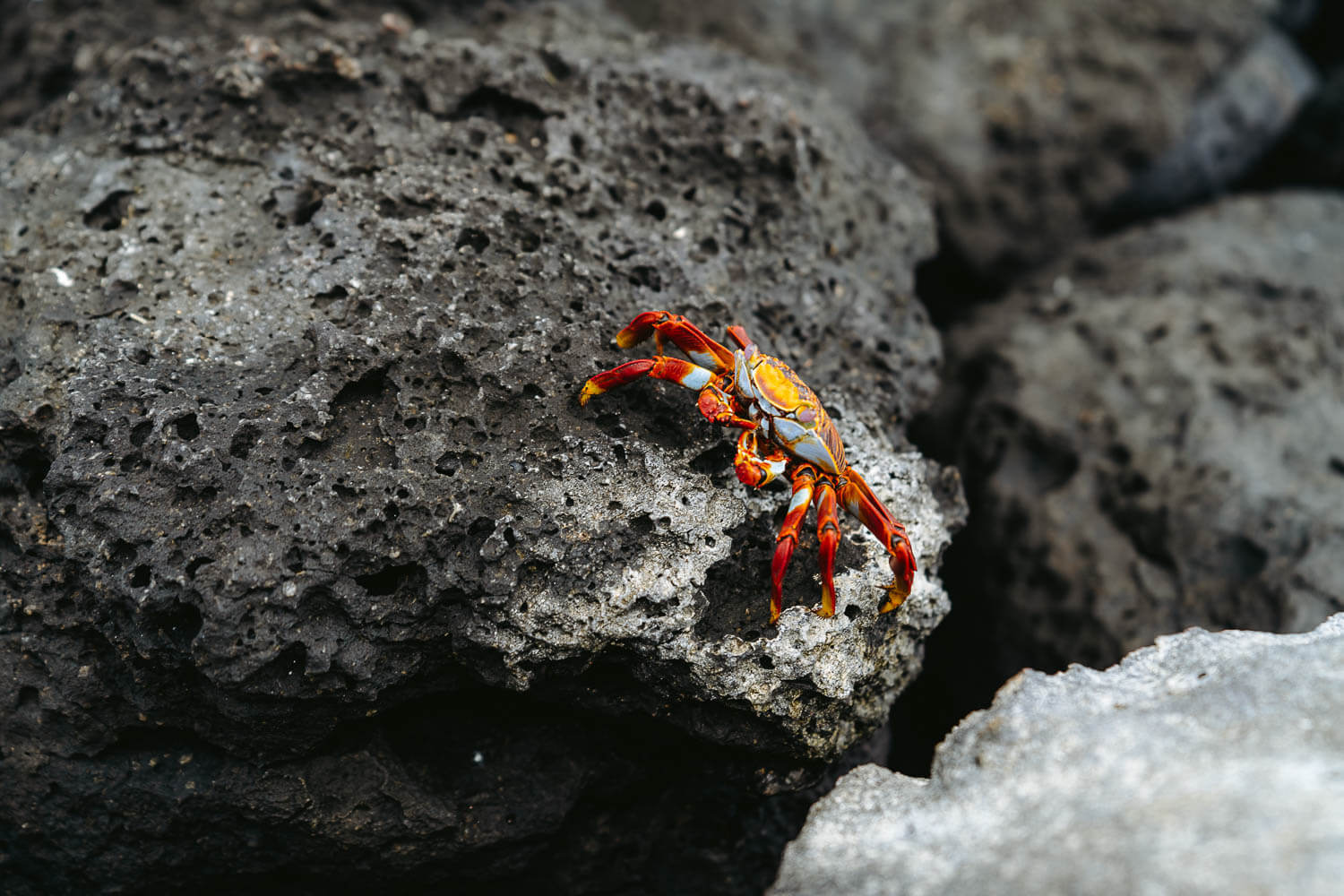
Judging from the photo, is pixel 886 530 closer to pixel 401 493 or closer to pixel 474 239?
pixel 401 493

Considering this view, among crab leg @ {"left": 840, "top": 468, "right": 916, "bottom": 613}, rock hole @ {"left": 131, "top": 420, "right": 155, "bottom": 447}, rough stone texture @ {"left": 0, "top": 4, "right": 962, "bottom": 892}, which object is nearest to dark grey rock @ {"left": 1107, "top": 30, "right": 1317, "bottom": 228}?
rough stone texture @ {"left": 0, "top": 4, "right": 962, "bottom": 892}

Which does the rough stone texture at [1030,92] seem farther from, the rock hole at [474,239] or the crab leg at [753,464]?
the crab leg at [753,464]

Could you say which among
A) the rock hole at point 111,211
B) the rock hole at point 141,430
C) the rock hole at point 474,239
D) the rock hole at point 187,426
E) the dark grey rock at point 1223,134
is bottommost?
the rock hole at point 141,430

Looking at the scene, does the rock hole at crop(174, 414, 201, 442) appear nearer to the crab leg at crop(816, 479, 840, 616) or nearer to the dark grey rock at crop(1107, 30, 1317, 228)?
the crab leg at crop(816, 479, 840, 616)

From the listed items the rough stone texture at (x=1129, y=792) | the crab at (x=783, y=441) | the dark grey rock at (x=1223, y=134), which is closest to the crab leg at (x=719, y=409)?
the crab at (x=783, y=441)

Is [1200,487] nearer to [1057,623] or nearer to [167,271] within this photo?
[1057,623]
